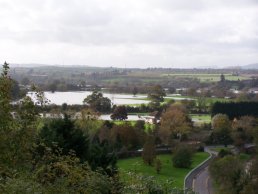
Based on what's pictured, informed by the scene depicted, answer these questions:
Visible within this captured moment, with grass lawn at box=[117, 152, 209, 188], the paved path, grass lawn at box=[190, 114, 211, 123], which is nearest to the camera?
the paved path

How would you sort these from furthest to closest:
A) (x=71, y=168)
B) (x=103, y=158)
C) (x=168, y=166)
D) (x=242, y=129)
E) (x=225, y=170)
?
(x=242, y=129) → (x=168, y=166) → (x=225, y=170) → (x=103, y=158) → (x=71, y=168)

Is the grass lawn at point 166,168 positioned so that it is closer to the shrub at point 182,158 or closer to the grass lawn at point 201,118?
the shrub at point 182,158

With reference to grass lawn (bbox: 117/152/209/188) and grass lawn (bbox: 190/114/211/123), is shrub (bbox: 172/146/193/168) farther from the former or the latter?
grass lawn (bbox: 190/114/211/123)

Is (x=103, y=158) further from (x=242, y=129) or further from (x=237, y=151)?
(x=242, y=129)

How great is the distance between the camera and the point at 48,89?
101 metres

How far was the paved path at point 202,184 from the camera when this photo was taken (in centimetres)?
3042

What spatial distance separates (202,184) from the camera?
108 feet

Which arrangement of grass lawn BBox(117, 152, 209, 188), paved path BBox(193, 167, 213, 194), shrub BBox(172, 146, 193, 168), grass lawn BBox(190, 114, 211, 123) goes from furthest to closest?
grass lawn BBox(190, 114, 211, 123)
shrub BBox(172, 146, 193, 168)
grass lawn BBox(117, 152, 209, 188)
paved path BBox(193, 167, 213, 194)

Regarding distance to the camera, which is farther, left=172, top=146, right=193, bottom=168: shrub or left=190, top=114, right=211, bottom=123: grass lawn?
left=190, top=114, right=211, bottom=123: grass lawn

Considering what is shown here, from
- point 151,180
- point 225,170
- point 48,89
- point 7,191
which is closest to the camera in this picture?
point 7,191

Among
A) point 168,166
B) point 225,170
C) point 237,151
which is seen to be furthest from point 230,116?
point 225,170

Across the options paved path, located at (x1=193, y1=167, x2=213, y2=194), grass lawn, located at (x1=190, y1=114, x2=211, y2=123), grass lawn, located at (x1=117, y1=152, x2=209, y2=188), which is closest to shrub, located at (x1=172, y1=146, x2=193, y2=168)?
grass lawn, located at (x1=117, y1=152, x2=209, y2=188)

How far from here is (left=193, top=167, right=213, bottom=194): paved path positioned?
3042 cm

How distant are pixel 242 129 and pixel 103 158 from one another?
36.2 metres
